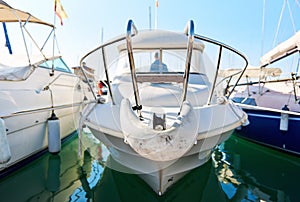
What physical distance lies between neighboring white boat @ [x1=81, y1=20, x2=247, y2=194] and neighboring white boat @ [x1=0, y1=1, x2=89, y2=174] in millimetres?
1209

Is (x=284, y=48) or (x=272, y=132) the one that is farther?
(x=284, y=48)

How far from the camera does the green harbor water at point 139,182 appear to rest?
2.76 m

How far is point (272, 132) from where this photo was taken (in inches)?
187

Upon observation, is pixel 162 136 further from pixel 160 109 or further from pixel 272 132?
pixel 272 132

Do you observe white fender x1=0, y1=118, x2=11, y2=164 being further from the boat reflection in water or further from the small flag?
the small flag

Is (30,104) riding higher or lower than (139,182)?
higher

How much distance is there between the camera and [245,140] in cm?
Result: 583

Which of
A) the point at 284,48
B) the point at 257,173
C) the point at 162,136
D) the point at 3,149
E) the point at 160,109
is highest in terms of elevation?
the point at 284,48

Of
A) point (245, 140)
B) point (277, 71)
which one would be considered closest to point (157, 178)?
point (245, 140)

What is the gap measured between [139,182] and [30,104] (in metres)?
2.40

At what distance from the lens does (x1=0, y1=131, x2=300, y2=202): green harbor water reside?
2.76 meters

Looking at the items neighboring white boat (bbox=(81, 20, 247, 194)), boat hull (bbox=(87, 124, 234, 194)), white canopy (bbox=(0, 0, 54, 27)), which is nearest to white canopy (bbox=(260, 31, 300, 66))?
neighboring white boat (bbox=(81, 20, 247, 194))

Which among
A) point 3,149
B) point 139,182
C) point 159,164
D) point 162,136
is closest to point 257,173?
point 139,182

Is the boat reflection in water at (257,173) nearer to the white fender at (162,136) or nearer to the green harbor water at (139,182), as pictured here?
the green harbor water at (139,182)
